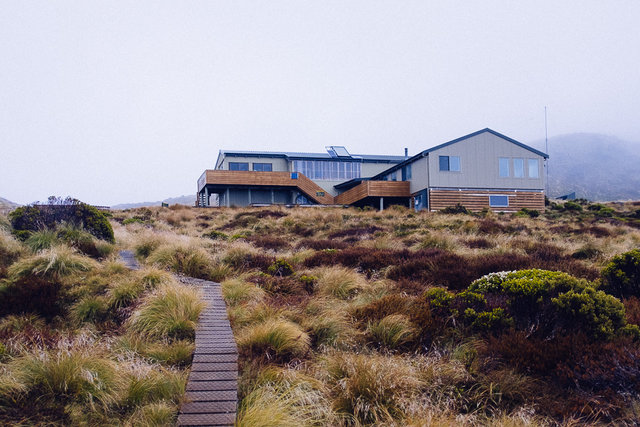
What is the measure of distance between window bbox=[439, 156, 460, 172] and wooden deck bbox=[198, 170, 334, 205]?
10.6m

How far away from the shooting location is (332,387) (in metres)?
4.90

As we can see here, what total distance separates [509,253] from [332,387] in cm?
777

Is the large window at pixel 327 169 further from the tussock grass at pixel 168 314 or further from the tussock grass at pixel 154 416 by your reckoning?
the tussock grass at pixel 154 416

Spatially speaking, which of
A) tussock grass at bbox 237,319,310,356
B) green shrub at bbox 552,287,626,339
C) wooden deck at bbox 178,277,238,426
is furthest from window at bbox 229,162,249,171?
green shrub at bbox 552,287,626,339

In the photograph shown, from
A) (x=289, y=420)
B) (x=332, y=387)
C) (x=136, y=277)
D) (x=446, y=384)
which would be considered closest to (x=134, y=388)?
(x=289, y=420)

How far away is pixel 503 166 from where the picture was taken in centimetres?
3262

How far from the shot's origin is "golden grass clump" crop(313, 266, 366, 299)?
27.7 feet

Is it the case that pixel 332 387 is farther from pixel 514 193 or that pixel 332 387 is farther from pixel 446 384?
pixel 514 193

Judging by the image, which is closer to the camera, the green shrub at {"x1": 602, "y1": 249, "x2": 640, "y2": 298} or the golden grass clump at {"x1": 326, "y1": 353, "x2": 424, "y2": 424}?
the golden grass clump at {"x1": 326, "y1": 353, "x2": 424, "y2": 424}

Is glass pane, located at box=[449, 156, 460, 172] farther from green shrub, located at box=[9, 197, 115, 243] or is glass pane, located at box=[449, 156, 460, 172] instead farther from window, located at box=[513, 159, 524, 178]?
green shrub, located at box=[9, 197, 115, 243]

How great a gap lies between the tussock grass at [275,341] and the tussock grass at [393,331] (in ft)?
3.37

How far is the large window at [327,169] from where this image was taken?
139 feet

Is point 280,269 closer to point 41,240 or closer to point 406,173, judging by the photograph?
point 41,240

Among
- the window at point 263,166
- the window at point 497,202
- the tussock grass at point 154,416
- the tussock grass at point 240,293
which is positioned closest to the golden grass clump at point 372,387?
the tussock grass at point 154,416
